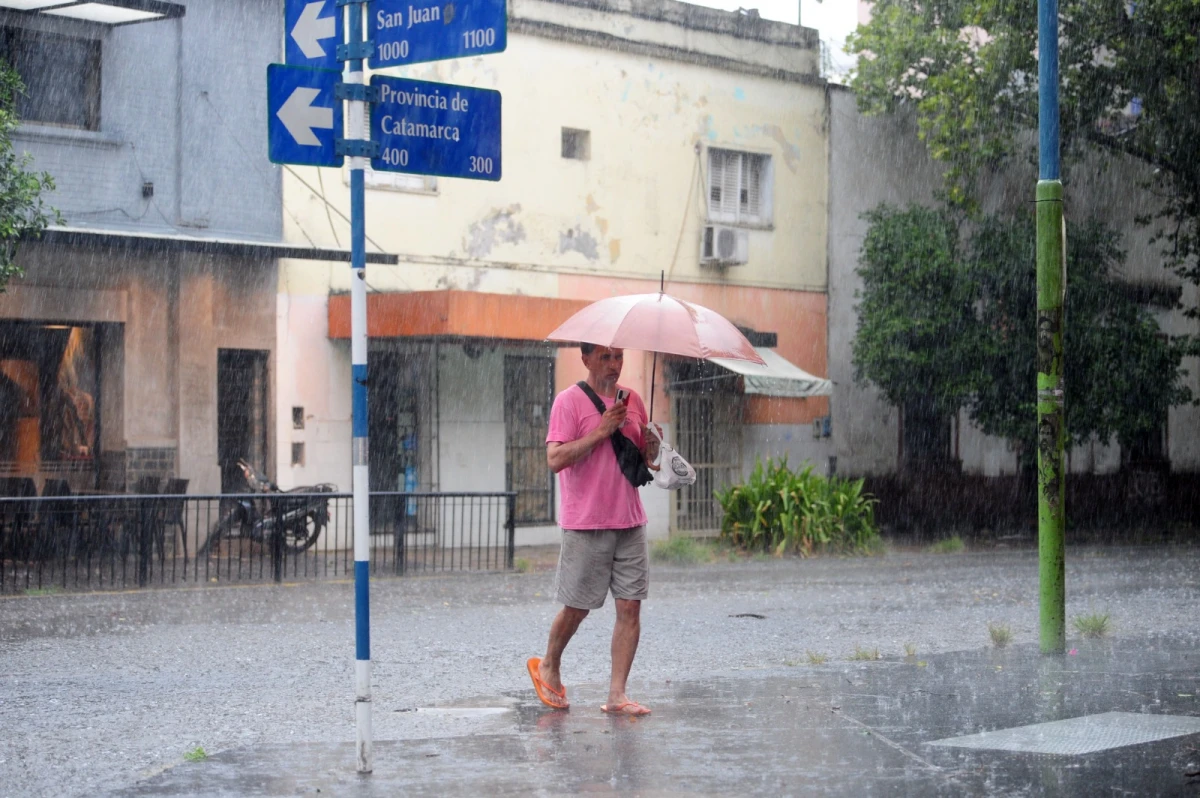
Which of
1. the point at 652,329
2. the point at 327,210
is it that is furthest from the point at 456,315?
the point at 652,329

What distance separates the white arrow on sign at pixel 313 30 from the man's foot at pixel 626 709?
3.35m

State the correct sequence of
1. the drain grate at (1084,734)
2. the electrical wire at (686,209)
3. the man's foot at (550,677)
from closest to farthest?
1. the drain grate at (1084,734)
2. the man's foot at (550,677)
3. the electrical wire at (686,209)

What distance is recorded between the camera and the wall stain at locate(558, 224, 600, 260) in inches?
875

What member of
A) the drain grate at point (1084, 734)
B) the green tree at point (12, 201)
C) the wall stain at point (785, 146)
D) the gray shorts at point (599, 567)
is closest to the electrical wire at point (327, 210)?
the green tree at point (12, 201)

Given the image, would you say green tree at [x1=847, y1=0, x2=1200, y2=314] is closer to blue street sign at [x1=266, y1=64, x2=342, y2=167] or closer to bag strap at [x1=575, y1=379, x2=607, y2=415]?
bag strap at [x1=575, y1=379, x2=607, y2=415]

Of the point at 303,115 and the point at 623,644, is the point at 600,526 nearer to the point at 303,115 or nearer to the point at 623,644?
the point at 623,644

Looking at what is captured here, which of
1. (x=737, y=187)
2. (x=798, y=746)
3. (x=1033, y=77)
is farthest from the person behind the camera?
(x=737, y=187)

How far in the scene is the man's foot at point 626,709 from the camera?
734cm

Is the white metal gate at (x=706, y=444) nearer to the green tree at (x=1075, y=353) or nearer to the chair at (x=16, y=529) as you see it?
the green tree at (x=1075, y=353)

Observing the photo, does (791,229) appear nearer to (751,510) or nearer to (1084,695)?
(751,510)

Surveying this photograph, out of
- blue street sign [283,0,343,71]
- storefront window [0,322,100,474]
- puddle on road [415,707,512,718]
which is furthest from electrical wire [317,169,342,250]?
blue street sign [283,0,343,71]

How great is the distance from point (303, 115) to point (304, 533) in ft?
33.5

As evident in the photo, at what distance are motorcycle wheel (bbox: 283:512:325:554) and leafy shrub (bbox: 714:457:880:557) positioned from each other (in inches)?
260

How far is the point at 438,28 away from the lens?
20.1ft
